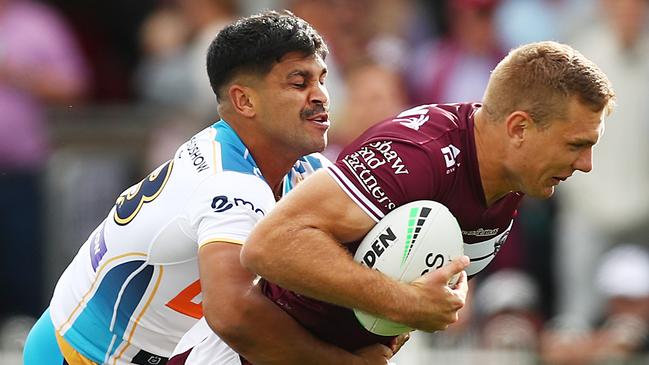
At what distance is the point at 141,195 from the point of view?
6.43 metres

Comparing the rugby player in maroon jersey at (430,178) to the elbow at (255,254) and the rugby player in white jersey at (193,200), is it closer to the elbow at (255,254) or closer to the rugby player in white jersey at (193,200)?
the elbow at (255,254)

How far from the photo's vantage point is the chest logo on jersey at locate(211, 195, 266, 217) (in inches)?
234

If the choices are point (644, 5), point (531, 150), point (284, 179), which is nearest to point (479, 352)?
point (644, 5)

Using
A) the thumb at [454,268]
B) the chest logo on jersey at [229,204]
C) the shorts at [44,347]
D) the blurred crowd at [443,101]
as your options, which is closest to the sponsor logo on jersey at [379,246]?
the thumb at [454,268]

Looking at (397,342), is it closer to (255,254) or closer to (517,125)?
(255,254)

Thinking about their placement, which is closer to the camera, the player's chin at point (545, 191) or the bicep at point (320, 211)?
the bicep at point (320, 211)

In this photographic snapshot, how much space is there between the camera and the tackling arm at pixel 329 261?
544cm

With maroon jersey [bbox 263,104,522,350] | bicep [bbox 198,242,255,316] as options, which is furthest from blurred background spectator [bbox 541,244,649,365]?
bicep [bbox 198,242,255,316]

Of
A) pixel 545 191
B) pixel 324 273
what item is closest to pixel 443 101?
pixel 545 191

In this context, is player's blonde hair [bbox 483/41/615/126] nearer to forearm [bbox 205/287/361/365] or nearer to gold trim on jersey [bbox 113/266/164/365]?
forearm [bbox 205/287/361/365]

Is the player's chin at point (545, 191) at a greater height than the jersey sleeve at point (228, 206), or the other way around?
the player's chin at point (545, 191)

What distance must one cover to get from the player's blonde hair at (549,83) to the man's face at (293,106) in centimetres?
104

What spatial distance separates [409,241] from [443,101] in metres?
5.21

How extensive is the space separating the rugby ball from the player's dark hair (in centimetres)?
120
